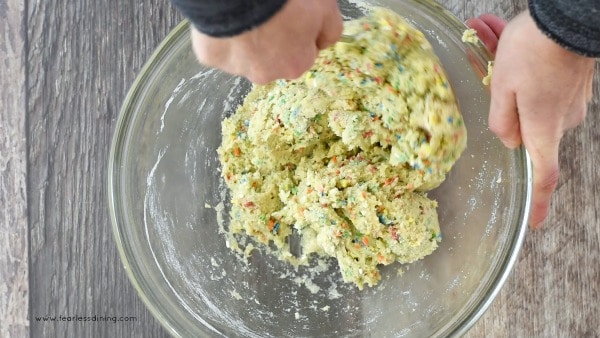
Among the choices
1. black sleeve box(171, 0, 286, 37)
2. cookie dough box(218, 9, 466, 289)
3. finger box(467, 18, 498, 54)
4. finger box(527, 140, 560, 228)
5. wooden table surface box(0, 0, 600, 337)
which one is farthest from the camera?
wooden table surface box(0, 0, 600, 337)

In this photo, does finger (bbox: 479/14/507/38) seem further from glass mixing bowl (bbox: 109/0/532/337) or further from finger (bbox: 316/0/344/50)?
finger (bbox: 316/0/344/50)

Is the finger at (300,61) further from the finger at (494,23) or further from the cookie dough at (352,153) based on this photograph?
the finger at (494,23)

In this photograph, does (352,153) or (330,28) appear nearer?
(330,28)

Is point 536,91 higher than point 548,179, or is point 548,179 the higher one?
point 536,91

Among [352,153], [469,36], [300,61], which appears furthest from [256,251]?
[469,36]

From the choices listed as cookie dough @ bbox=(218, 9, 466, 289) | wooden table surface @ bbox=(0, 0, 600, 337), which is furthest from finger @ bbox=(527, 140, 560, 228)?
wooden table surface @ bbox=(0, 0, 600, 337)

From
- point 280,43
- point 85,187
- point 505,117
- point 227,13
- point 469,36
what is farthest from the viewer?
point 85,187

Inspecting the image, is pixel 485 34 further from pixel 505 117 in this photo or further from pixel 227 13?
pixel 227 13
